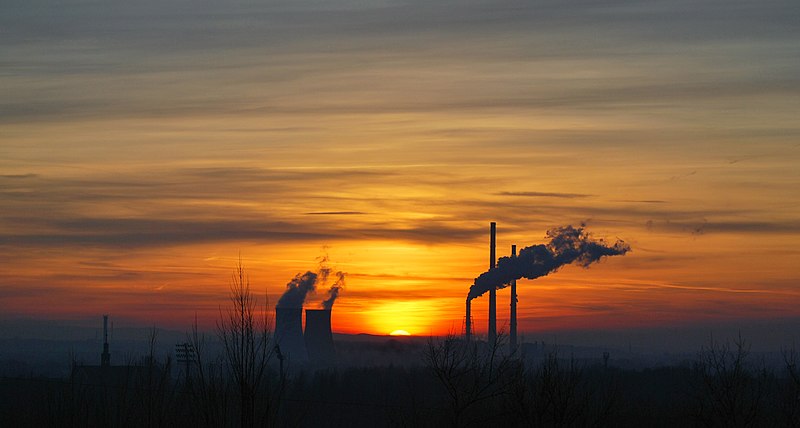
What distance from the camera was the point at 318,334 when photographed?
82.6m

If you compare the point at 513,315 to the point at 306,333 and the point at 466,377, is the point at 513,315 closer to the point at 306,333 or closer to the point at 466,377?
the point at 306,333

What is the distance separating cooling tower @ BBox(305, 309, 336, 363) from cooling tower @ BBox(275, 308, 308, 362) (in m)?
0.68

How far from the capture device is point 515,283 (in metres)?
78.4

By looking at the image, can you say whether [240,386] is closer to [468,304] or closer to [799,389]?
[799,389]

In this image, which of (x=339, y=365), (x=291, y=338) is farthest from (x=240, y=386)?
(x=339, y=365)

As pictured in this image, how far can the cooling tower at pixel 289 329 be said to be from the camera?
8075cm

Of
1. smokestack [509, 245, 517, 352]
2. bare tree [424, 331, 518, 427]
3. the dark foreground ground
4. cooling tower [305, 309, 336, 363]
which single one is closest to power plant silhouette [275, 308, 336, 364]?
cooling tower [305, 309, 336, 363]

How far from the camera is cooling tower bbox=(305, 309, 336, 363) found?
8194cm

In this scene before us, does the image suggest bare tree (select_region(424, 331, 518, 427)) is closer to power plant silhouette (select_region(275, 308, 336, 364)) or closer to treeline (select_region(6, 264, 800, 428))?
treeline (select_region(6, 264, 800, 428))

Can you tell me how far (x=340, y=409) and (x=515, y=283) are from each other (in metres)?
21.6

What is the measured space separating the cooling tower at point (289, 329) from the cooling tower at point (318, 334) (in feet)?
2.22

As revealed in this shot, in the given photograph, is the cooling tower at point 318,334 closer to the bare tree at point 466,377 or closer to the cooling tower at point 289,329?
the cooling tower at point 289,329

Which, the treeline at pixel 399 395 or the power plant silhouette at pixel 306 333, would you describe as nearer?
the treeline at pixel 399 395

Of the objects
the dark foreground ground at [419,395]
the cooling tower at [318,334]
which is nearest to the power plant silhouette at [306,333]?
the cooling tower at [318,334]
